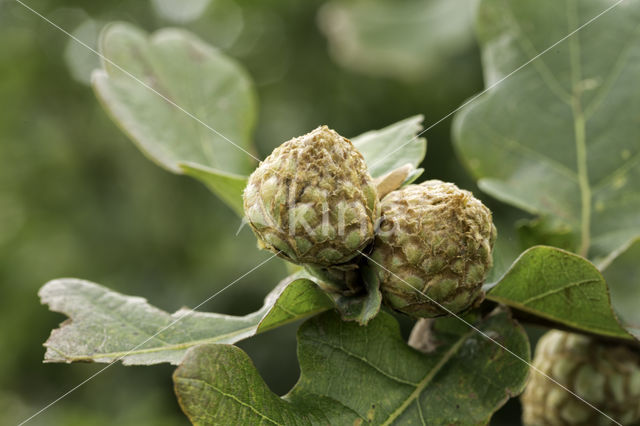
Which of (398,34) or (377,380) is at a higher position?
(377,380)

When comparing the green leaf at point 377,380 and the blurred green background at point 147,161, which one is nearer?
the green leaf at point 377,380

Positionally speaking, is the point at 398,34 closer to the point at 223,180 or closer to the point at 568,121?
the point at 568,121

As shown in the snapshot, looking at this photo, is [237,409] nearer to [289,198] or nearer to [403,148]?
[289,198]

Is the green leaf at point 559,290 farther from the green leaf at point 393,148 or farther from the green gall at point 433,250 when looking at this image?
the green leaf at point 393,148

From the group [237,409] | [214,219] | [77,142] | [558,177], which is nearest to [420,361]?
[237,409]

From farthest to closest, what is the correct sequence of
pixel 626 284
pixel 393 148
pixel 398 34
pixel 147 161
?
1. pixel 147 161
2. pixel 398 34
3. pixel 626 284
4. pixel 393 148

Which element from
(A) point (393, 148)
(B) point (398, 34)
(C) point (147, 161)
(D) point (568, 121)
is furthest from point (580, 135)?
(C) point (147, 161)

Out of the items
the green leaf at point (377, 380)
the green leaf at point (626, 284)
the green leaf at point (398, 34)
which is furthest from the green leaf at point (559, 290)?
the green leaf at point (398, 34)
